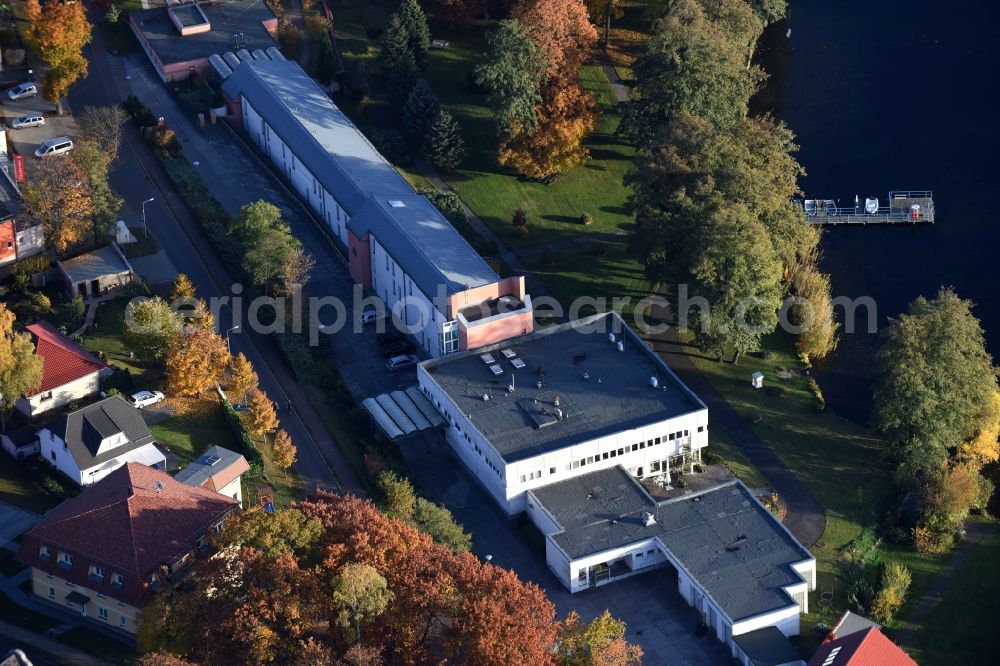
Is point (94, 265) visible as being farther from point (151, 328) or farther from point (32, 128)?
point (32, 128)

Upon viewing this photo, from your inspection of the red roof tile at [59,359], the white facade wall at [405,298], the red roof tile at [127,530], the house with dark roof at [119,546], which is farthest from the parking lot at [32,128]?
the house with dark roof at [119,546]

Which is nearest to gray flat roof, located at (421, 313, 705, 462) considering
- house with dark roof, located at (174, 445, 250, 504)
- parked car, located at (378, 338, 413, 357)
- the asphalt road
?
parked car, located at (378, 338, 413, 357)

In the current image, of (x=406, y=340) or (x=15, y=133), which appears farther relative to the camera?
(x=15, y=133)

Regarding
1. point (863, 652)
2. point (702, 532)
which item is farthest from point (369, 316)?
point (863, 652)

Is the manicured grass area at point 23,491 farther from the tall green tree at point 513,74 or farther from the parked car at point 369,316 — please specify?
the tall green tree at point 513,74

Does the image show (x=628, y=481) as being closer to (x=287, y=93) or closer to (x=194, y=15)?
(x=287, y=93)

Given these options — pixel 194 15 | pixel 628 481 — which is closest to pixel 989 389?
pixel 628 481
